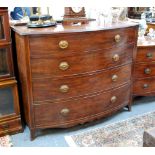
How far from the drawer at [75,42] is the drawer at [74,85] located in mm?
230

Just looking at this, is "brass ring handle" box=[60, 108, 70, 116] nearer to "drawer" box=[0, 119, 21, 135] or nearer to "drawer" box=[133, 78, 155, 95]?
"drawer" box=[0, 119, 21, 135]

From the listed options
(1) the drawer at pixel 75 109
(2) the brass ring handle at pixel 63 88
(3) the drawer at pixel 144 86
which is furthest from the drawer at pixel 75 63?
(3) the drawer at pixel 144 86

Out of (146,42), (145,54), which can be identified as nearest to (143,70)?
(145,54)

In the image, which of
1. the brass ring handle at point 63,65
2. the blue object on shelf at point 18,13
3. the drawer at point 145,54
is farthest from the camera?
the drawer at point 145,54

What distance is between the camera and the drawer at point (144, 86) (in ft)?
8.07

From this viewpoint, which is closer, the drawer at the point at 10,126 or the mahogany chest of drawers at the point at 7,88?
the mahogany chest of drawers at the point at 7,88

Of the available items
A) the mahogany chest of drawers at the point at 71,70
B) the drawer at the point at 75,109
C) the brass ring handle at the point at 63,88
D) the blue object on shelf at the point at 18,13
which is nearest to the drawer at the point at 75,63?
the mahogany chest of drawers at the point at 71,70

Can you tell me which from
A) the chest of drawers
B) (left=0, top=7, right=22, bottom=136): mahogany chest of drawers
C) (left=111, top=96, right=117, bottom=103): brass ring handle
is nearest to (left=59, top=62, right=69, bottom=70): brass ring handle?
(left=0, top=7, right=22, bottom=136): mahogany chest of drawers

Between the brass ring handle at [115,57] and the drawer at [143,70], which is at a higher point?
the brass ring handle at [115,57]

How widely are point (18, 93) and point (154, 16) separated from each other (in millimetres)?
1980

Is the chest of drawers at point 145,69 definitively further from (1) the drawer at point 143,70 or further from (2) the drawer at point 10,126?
(2) the drawer at point 10,126

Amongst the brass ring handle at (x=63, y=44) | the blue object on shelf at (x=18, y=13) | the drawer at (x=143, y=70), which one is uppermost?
the blue object on shelf at (x=18, y=13)

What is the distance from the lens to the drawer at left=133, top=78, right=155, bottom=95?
246 cm

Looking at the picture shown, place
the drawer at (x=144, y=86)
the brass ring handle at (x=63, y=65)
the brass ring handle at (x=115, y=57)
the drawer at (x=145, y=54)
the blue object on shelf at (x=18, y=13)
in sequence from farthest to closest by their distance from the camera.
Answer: the drawer at (x=144, y=86), the drawer at (x=145, y=54), the blue object on shelf at (x=18, y=13), the brass ring handle at (x=115, y=57), the brass ring handle at (x=63, y=65)
